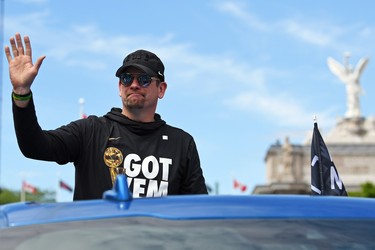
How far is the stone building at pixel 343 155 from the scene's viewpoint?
9131 cm

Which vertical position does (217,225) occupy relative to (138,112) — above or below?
below

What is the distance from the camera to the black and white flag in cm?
414

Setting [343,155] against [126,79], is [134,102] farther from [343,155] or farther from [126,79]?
[343,155]

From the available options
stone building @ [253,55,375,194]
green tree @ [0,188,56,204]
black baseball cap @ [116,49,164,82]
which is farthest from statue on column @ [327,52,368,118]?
black baseball cap @ [116,49,164,82]

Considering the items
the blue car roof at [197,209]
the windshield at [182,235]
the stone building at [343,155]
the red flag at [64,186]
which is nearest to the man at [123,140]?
the blue car roof at [197,209]

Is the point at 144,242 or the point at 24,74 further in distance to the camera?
the point at 24,74

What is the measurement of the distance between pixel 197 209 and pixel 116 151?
138 cm

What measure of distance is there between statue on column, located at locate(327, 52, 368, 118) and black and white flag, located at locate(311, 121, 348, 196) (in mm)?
96012

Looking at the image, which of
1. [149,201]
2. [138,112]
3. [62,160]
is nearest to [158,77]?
[138,112]

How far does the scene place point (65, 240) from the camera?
9.24ft

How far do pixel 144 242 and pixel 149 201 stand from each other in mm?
233

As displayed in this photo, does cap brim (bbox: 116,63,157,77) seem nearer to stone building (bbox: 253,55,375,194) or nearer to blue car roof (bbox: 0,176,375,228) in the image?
blue car roof (bbox: 0,176,375,228)

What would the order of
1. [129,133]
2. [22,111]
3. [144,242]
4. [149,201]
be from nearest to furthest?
[144,242]
[149,201]
[22,111]
[129,133]

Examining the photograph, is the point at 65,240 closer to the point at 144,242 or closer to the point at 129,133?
the point at 144,242
